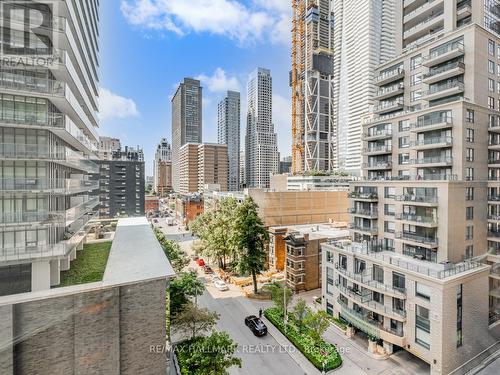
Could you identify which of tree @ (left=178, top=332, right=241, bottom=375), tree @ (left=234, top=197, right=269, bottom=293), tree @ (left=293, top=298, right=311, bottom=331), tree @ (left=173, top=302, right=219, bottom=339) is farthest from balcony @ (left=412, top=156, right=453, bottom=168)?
tree @ (left=178, top=332, right=241, bottom=375)

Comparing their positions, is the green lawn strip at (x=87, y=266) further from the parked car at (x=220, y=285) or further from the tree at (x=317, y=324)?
the parked car at (x=220, y=285)

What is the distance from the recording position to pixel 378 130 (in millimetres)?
33812

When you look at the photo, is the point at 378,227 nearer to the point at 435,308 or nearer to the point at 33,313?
the point at 435,308

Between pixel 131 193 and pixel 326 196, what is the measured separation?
5796cm

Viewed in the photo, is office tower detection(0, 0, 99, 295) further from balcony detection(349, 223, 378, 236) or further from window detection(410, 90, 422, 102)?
window detection(410, 90, 422, 102)

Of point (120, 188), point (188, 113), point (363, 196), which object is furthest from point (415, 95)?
point (188, 113)

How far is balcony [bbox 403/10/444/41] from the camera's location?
3033cm

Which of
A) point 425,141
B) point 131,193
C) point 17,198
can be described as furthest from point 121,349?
point 131,193

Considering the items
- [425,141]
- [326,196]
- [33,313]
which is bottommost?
[33,313]

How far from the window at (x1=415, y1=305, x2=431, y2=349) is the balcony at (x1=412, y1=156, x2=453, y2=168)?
1480 centimetres

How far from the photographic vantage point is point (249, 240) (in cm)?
3161

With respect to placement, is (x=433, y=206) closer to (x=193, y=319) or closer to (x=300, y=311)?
(x=300, y=311)

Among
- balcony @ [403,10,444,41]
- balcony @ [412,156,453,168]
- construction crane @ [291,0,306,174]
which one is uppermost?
construction crane @ [291,0,306,174]

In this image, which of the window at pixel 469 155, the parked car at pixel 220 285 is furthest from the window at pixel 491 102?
the parked car at pixel 220 285
